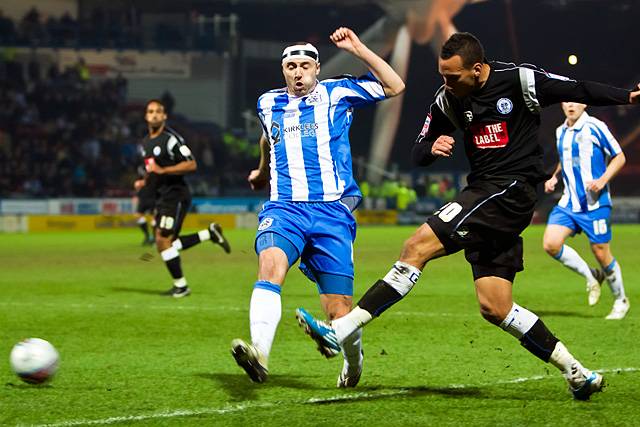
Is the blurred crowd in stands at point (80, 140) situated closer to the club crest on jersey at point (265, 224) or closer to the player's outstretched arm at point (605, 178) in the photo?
the player's outstretched arm at point (605, 178)

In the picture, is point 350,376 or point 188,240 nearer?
point 350,376

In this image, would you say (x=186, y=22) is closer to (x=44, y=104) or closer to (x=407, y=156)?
(x=44, y=104)

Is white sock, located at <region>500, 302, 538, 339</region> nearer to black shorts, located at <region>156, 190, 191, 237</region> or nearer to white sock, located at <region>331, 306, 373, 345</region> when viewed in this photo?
white sock, located at <region>331, 306, 373, 345</region>

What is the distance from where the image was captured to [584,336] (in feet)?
32.2

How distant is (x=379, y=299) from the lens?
6.36 m

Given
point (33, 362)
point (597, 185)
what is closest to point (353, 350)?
point (33, 362)

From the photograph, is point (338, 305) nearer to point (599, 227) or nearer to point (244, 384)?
point (244, 384)

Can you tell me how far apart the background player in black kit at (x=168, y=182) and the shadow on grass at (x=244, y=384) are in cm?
637

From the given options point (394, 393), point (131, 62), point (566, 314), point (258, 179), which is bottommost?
point (566, 314)

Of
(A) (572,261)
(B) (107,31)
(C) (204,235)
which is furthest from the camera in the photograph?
(B) (107,31)

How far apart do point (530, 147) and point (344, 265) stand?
1366mm

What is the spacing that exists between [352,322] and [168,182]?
8450 millimetres

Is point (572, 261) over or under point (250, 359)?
under

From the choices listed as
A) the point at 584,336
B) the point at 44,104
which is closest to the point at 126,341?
the point at 584,336
